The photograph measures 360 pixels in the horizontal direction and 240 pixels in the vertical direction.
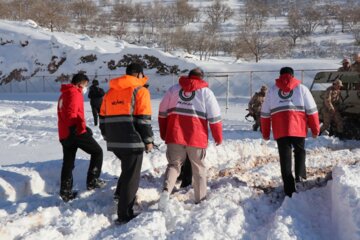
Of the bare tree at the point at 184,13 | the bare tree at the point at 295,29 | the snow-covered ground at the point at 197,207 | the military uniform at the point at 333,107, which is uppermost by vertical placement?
the bare tree at the point at 184,13

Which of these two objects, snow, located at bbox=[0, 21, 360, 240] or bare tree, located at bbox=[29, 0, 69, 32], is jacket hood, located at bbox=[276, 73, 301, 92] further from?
bare tree, located at bbox=[29, 0, 69, 32]

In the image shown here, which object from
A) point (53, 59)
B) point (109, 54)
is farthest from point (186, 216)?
point (53, 59)

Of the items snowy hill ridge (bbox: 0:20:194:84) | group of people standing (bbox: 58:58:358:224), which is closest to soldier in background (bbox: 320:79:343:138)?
group of people standing (bbox: 58:58:358:224)

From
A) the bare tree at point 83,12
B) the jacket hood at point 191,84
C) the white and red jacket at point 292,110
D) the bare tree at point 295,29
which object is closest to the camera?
the jacket hood at point 191,84

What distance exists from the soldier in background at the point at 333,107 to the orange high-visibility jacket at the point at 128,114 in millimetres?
6800

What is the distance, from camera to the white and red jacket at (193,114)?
525cm

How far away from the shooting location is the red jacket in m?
5.56

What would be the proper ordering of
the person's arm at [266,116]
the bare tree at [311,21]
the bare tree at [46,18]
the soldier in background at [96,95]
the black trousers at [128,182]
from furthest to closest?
the bare tree at [311,21] < the bare tree at [46,18] < the soldier in background at [96,95] < the person's arm at [266,116] < the black trousers at [128,182]

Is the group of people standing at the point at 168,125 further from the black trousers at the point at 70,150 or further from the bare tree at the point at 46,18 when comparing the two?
the bare tree at the point at 46,18

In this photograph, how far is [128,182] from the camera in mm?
5031

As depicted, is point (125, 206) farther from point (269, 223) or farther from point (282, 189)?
point (282, 189)

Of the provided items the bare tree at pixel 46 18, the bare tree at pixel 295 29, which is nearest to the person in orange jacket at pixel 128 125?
the bare tree at pixel 46 18

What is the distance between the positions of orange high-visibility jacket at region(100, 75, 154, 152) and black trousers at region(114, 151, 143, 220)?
0.36 feet

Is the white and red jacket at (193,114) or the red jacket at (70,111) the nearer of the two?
the white and red jacket at (193,114)
